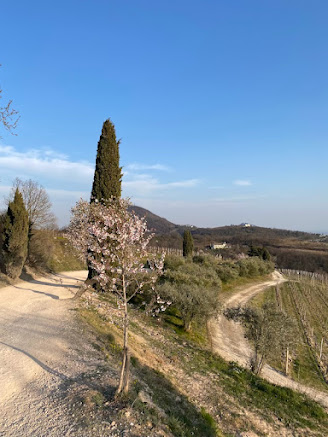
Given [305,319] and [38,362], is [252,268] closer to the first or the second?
[305,319]

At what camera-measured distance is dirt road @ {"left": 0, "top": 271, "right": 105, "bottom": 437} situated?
5367 mm

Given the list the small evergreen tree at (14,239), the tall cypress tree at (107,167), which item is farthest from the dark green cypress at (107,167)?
the small evergreen tree at (14,239)

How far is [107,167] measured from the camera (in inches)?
679

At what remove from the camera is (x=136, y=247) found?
6684 millimetres

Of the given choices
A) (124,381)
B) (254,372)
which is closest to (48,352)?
(124,381)

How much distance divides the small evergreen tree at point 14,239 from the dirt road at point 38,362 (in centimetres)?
417

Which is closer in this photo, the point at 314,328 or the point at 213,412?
the point at 213,412

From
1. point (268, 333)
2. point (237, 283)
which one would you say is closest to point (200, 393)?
point (268, 333)

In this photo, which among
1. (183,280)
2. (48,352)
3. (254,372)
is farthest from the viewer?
(183,280)

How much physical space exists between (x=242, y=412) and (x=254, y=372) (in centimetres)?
508

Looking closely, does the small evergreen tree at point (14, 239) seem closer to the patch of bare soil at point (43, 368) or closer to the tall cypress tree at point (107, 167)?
the patch of bare soil at point (43, 368)

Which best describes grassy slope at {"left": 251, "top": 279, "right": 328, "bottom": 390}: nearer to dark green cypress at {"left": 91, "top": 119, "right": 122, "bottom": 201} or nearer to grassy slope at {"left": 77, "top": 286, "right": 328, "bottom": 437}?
grassy slope at {"left": 77, "top": 286, "right": 328, "bottom": 437}

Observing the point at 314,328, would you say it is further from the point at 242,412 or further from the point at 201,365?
the point at 242,412

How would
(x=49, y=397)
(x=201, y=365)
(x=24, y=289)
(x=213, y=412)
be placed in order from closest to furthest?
1. (x=49, y=397)
2. (x=213, y=412)
3. (x=201, y=365)
4. (x=24, y=289)
